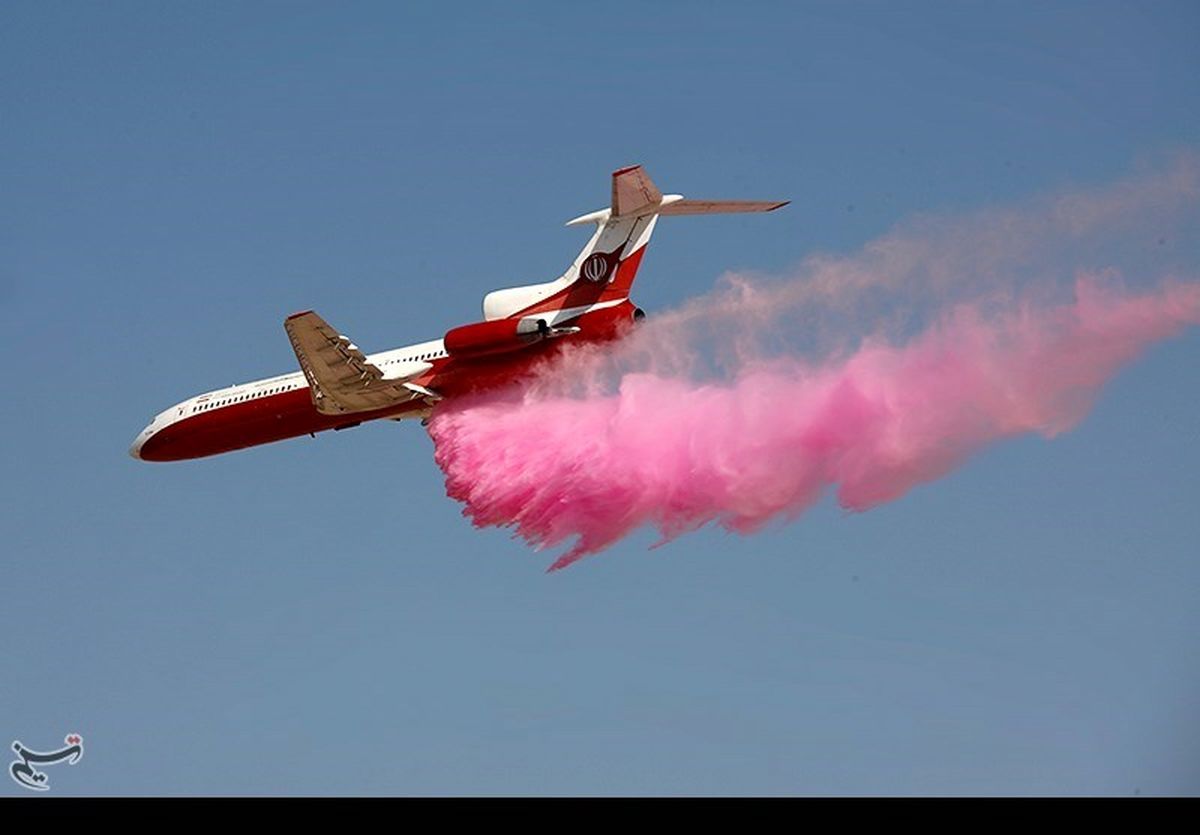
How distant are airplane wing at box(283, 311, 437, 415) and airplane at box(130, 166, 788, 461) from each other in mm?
23

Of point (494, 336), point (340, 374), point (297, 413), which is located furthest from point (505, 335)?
point (297, 413)

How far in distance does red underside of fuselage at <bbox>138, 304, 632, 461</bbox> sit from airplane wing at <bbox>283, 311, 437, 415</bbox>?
1.30ft

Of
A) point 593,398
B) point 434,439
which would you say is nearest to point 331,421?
point 434,439

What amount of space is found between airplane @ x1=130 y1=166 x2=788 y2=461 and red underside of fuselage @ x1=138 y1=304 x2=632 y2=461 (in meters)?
0.03

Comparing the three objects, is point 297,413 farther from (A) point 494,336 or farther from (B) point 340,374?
(A) point 494,336

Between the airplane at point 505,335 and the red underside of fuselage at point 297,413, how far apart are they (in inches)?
1.3

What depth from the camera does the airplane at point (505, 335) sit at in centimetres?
4331

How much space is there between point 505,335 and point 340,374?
426 cm

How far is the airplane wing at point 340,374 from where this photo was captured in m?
44.0

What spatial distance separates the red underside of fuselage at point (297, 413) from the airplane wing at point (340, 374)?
0.40 metres

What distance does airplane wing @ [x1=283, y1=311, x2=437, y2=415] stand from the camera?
1731 inches

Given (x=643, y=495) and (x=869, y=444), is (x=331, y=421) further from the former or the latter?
(x=869, y=444)

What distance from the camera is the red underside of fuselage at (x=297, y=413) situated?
144 feet
